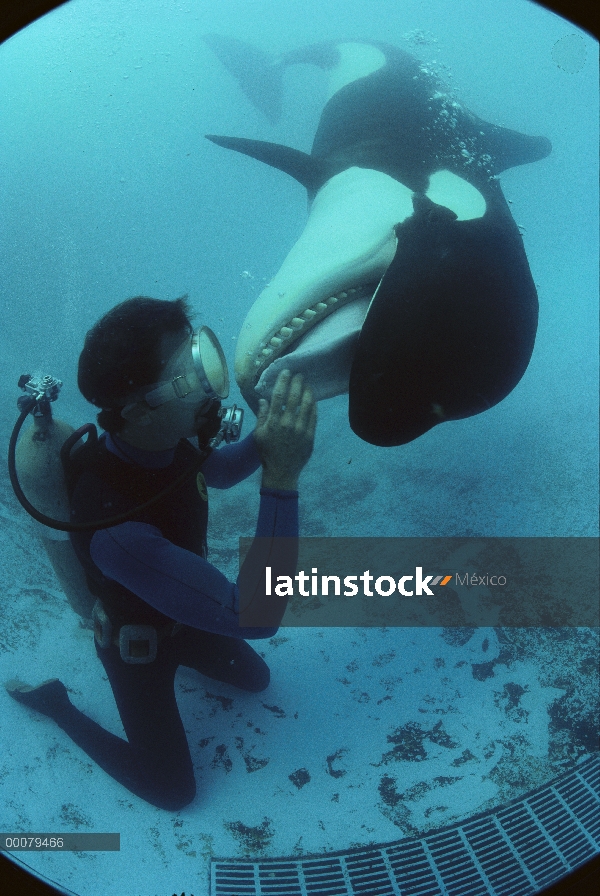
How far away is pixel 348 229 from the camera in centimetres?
159

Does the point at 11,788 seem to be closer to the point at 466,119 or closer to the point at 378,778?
the point at 378,778

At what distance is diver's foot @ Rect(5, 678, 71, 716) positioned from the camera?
7.84ft

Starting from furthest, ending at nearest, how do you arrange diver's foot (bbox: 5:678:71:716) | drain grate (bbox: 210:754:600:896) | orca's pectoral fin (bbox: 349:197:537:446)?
diver's foot (bbox: 5:678:71:716) < drain grate (bbox: 210:754:600:896) < orca's pectoral fin (bbox: 349:197:537:446)

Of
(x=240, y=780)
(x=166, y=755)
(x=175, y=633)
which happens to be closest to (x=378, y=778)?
(x=240, y=780)

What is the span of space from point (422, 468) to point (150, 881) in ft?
10.6

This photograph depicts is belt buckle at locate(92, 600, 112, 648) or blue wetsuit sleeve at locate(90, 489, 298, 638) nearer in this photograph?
blue wetsuit sleeve at locate(90, 489, 298, 638)

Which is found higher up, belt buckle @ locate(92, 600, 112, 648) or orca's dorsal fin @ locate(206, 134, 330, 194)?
orca's dorsal fin @ locate(206, 134, 330, 194)

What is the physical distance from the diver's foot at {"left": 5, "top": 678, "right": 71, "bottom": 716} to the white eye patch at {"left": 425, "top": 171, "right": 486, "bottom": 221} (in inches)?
107

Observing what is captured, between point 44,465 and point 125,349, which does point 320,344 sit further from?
point 44,465

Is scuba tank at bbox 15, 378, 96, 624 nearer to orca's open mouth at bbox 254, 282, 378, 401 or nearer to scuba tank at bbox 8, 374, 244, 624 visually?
scuba tank at bbox 8, 374, 244, 624

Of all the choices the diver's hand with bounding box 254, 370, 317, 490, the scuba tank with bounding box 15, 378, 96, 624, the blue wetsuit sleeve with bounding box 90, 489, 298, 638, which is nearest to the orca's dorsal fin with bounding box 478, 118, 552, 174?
the diver's hand with bounding box 254, 370, 317, 490

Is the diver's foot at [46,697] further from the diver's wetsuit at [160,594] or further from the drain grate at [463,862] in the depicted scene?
the drain grate at [463,862]

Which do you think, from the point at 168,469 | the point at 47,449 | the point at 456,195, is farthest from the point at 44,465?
the point at 456,195

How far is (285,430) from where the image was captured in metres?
1.41
